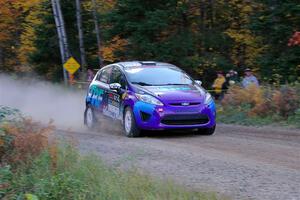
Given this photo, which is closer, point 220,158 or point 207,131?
point 220,158

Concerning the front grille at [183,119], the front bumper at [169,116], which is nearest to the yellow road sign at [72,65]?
the front bumper at [169,116]

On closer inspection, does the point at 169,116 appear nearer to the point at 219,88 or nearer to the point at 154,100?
the point at 154,100

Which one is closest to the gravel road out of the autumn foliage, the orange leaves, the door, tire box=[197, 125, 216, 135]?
tire box=[197, 125, 216, 135]

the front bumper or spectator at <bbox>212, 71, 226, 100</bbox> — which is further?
spectator at <bbox>212, 71, 226, 100</bbox>

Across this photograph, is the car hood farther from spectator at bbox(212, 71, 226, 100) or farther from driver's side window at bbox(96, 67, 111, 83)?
spectator at bbox(212, 71, 226, 100)

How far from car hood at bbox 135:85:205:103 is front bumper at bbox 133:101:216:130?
0.53ft

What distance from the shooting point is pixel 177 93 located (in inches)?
529

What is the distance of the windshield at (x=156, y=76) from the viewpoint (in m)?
14.2

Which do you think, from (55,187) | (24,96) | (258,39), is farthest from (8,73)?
(55,187)

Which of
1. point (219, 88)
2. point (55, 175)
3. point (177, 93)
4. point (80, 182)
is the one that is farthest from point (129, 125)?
point (219, 88)

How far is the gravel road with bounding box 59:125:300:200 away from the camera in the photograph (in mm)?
7949

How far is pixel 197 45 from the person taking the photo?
104 feet

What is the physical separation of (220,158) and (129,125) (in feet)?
13.1

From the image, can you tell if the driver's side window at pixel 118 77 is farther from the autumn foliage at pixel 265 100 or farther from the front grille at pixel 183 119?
the autumn foliage at pixel 265 100
